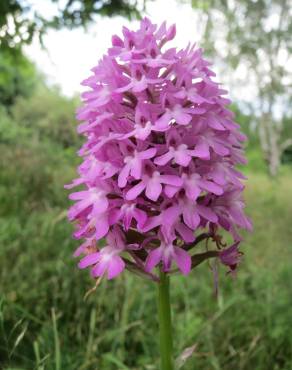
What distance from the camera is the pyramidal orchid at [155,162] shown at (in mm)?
1265

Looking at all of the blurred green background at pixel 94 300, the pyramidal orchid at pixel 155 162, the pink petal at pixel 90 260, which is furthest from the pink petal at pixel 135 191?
the blurred green background at pixel 94 300

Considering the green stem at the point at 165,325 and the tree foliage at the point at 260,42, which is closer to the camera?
the green stem at the point at 165,325

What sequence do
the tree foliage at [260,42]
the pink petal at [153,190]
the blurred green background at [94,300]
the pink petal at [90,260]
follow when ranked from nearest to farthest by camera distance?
the pink petal at [153,190], the pink petal at [90,260], the blurred green background at [94,300], the tree foliage at [260,42]

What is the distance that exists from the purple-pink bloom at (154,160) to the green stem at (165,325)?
110 mm

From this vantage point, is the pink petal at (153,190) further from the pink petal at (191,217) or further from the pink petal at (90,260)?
the pink petal at (90,260)

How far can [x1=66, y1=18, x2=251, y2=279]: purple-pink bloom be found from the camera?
126 cm

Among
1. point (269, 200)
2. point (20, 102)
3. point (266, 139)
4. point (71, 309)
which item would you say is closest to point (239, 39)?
point (266, 139)

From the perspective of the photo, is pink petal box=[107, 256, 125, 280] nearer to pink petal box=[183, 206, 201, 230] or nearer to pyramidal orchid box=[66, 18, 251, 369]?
pyramidal orchid box=[66, 18, 251, 369]

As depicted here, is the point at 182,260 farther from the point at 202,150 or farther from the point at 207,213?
the point at 202,150

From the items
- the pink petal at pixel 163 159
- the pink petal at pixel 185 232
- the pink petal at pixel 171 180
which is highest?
the pink petal at pixel 163 159

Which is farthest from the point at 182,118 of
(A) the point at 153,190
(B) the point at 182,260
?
(B) the point at 182,260

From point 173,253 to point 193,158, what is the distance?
0.28m

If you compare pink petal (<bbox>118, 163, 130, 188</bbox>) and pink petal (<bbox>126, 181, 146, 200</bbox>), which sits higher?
pink petal (<bbox>118, 163, 130, 188</bbox>)

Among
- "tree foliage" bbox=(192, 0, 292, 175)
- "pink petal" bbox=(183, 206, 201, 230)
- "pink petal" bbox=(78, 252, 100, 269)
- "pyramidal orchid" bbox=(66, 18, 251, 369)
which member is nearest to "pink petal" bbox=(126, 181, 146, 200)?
"pyramidal orchid" bbox=(66, 18, 251, 369)
